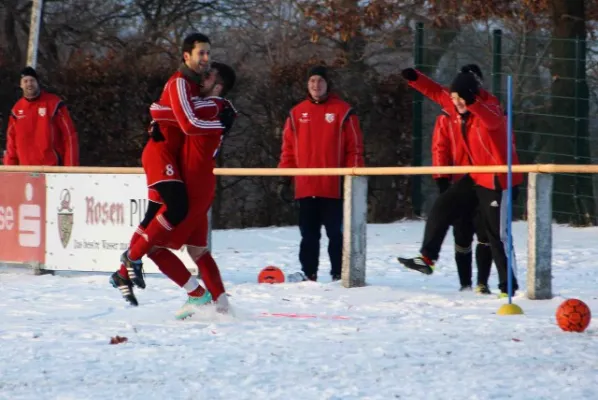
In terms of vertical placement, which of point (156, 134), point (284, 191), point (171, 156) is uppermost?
point (156, 134)

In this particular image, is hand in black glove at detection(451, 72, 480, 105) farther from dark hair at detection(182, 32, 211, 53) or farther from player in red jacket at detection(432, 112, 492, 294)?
dark hair at detection(182, 32, 211, 53)

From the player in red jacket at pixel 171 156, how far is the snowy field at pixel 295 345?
387 millimetres

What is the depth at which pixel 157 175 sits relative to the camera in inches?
302

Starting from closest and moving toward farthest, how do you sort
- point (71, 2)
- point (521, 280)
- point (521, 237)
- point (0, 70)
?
point (521, 280)
point (521, 237)
point (0, 70)
point (71, 2)

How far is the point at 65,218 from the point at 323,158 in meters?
2.23

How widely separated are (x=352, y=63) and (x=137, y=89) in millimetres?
6838

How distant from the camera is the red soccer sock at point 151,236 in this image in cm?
769

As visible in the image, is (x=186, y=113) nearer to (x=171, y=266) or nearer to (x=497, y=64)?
(x=171, y=266)

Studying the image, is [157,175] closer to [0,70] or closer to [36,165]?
[36,165]

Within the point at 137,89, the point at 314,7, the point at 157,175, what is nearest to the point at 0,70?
the point at 137,89

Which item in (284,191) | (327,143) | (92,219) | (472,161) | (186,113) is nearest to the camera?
(186,113)

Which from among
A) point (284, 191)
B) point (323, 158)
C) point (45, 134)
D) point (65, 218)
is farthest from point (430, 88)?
point (284, 191)

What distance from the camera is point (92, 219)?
1088cm

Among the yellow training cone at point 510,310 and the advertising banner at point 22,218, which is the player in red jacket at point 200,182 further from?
the advertising banner at point 22,218
